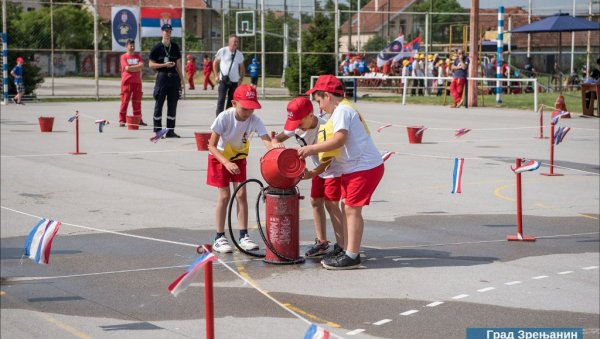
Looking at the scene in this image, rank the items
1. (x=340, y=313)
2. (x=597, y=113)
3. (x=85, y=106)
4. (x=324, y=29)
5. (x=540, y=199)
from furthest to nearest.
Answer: (x=324, y=29)
(x=85, y=106)
(x=597, y=113)
(x=540, y=199)
(x=340, y=313)

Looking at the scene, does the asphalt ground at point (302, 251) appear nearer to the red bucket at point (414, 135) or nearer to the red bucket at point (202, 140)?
the red bucket at point (202, 140)

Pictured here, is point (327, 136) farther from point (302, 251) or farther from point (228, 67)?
point (228, 67)

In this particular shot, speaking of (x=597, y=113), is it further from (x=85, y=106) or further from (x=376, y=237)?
(x=376, y=237)

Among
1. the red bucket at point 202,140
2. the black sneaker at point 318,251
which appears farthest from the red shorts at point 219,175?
the red bucket at point 202,140

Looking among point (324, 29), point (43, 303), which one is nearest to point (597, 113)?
point (324, 29)

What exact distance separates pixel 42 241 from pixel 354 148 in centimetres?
277

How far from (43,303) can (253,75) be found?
37405mm

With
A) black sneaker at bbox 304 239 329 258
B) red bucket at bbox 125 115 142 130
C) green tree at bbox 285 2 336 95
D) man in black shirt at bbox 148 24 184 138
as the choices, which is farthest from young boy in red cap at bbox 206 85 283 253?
green tree at bbox 285 2 336 95

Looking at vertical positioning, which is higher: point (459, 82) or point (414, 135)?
point (459, 82)

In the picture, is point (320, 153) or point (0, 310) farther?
point (320, 153)

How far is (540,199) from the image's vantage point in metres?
13.4

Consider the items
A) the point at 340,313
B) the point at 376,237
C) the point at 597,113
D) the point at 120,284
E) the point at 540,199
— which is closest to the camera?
the point at 340,313

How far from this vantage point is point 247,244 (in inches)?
381

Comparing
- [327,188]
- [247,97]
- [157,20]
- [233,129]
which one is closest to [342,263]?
[327,188]
